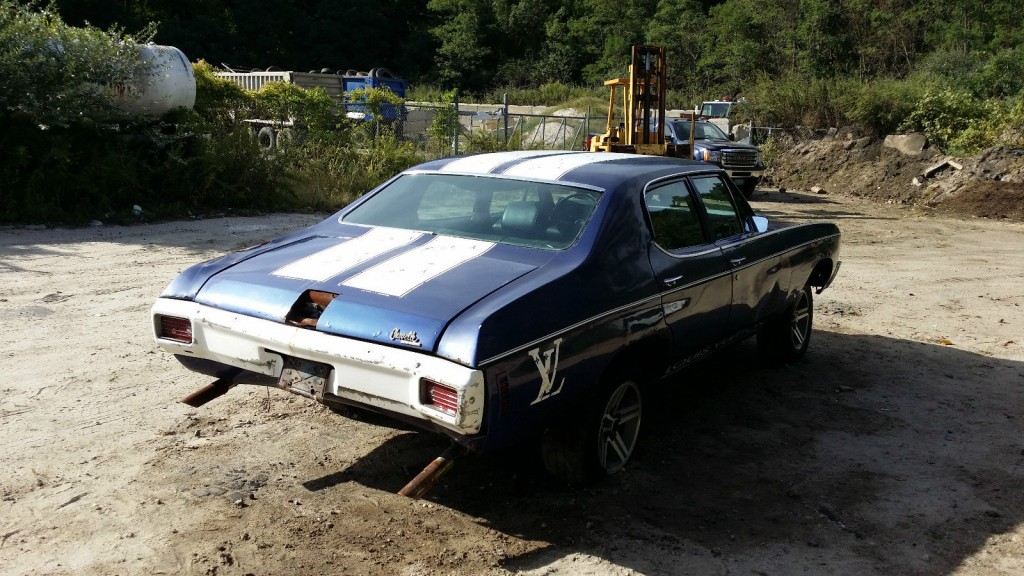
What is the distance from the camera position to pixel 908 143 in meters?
24.9

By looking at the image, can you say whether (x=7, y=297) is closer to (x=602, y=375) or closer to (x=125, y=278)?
(x=125, y=278)

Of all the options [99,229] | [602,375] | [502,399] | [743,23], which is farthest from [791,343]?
[743,23]

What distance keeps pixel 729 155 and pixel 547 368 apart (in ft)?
59.6

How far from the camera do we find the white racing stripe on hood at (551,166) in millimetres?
5215

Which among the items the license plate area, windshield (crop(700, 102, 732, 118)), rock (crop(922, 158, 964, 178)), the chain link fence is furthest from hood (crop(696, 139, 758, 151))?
the license plate area

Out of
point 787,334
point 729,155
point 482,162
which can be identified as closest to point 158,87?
point 482,162

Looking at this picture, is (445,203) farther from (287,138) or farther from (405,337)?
(287,138)

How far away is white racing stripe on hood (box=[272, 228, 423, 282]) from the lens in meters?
4.37

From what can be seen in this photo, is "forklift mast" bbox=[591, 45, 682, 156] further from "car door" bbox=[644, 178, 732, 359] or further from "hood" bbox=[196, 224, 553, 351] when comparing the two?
"hood" bbox=[196, 224, 553, 351]

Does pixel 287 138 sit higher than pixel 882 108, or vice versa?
pixel 882 108

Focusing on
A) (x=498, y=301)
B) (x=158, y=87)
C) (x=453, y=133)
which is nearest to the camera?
(x=498, y=301)

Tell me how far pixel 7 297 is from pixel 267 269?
482cm

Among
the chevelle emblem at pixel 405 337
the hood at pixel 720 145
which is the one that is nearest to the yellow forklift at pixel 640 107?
the hood at pixel 720 145

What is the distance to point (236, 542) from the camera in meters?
3.92
